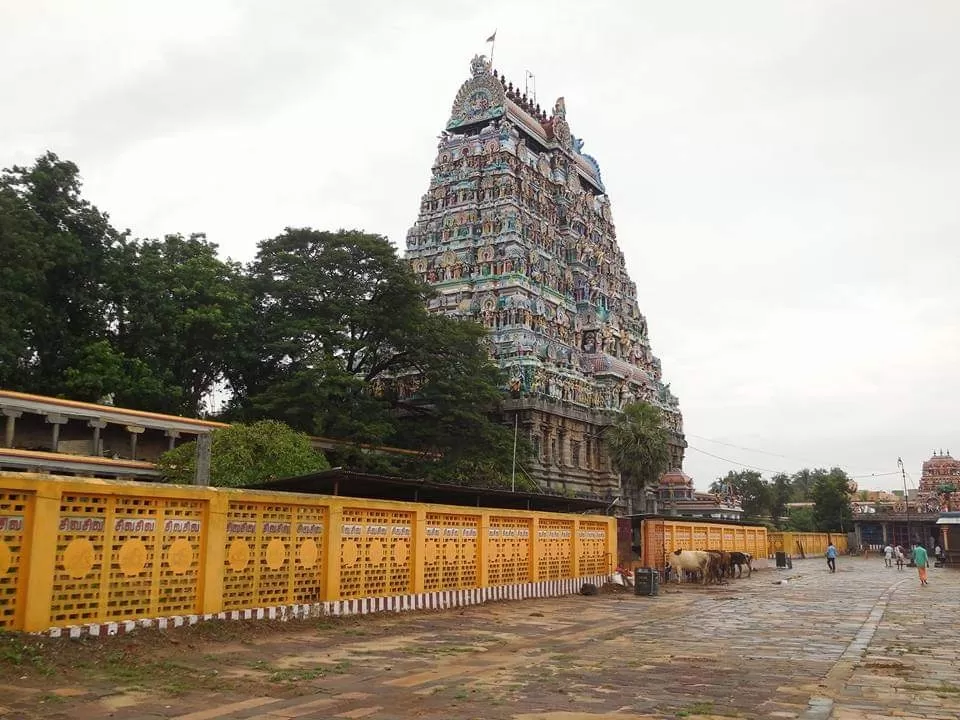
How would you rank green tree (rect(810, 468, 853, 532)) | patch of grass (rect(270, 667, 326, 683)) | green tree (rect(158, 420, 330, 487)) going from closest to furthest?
1. patch of grass (rect(270, 667, 326, 683))
2. green tree (rect(158, 420, 330, 487))
3. green tree (rect(810, 468, 853, 532))

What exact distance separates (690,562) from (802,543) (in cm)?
3575

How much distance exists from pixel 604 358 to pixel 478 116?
21.1m

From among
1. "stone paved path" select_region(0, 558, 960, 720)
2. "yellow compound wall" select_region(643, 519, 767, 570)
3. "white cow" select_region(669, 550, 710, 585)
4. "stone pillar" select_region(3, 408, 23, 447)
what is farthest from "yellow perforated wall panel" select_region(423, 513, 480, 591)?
"stone pillar" select_region(3, 408, 23, 447)

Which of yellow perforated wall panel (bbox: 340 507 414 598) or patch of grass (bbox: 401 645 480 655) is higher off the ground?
yellow perforated wall panel (bbox: 340 507 414 598)

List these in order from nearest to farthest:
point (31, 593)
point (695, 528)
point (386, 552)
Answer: point (31, 593), point (386, 552), point (695, 528)

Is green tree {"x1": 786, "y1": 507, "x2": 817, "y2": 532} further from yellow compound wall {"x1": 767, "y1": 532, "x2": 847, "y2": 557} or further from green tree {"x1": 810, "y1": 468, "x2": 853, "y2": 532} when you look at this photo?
yellow compound wall {"x1": 767, "y1": 532, "x2": 847, "y2": 557}

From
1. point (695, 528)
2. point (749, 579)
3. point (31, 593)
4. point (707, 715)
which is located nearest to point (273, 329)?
point (695, 528)

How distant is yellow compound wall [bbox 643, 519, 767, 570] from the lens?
31875 millimetres

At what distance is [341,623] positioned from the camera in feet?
46.5

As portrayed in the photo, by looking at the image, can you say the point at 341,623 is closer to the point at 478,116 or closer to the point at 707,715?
the point at 707,715

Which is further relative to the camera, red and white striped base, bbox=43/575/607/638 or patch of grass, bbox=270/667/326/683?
red and white striped base, bbox=43/575/607/638

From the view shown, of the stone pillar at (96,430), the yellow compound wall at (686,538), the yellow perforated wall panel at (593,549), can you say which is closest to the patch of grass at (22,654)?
the yellow perforated wall panel at (593,549)

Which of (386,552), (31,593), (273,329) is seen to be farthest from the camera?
(273,329)

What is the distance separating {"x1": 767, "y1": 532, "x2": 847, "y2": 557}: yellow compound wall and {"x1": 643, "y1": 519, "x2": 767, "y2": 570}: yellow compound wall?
7.58 m
